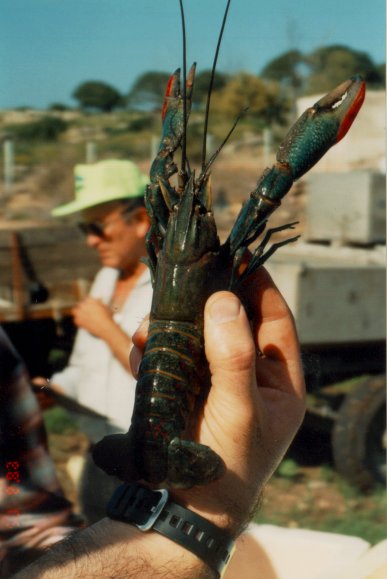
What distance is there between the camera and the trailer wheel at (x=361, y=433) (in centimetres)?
431

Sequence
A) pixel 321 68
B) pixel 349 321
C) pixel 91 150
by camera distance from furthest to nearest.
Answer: pixel 91 150
pixel 321 68
pixel 349 321

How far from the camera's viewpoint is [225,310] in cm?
111

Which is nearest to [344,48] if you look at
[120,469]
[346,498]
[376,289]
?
[376,289]

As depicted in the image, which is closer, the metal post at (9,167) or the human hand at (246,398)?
the human hand at (246,398)

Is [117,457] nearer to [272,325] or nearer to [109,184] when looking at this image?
[272,325]

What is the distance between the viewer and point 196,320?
125 cm

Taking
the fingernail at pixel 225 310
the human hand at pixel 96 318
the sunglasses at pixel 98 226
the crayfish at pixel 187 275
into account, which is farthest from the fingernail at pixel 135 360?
the sunglasses at pixel 98 226

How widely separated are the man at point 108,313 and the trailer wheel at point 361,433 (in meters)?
1.85

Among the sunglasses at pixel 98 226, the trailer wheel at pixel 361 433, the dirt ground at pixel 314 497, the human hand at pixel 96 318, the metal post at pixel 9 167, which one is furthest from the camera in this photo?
the metal post at pixel 9 167

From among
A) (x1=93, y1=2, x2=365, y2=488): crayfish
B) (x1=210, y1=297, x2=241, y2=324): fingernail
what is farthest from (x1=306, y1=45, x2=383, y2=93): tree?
(x1=210, y1=297, x2=241, y2=324): fingernail

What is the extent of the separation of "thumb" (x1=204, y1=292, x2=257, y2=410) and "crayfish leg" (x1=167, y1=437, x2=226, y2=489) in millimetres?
81

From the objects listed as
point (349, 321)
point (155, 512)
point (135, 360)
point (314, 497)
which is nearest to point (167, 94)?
point (135, 360)

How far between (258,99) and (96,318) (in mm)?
4605

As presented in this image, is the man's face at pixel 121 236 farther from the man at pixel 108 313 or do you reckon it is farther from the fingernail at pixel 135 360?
the fingernail at pixel 135 360
